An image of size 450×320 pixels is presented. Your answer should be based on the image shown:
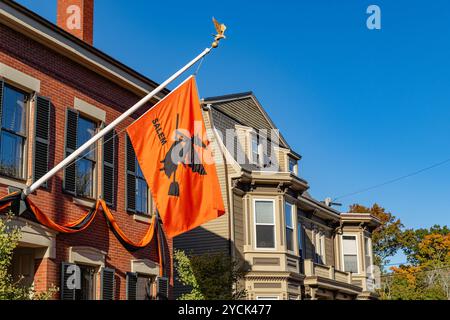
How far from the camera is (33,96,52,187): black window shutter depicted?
16203 mm

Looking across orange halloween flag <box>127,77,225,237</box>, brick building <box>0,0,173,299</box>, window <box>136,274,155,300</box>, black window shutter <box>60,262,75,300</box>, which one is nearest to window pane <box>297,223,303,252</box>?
brick building <box>0,0,173,299</box>

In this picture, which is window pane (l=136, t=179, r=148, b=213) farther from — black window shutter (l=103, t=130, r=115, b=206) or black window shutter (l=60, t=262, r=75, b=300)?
black window shutter (l=60, t=262, r=75, b=300)

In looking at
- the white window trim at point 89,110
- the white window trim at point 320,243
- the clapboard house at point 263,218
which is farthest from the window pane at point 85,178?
the white window trim at point 320,243

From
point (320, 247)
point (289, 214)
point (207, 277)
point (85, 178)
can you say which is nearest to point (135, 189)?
point (85, 178)

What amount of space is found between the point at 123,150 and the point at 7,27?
516 centimetres

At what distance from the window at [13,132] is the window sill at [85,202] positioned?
72.0 inches

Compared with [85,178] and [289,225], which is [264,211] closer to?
[289,225]

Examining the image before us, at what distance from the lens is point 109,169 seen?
18.9 m

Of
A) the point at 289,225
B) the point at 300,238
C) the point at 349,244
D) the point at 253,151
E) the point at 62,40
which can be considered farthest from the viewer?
the point at 349,244

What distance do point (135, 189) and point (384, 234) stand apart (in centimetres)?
5544

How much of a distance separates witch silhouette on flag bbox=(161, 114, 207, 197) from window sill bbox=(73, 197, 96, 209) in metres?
3.44

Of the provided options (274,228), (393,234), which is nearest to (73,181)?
(274,228)

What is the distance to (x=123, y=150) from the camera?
64.7 feet
